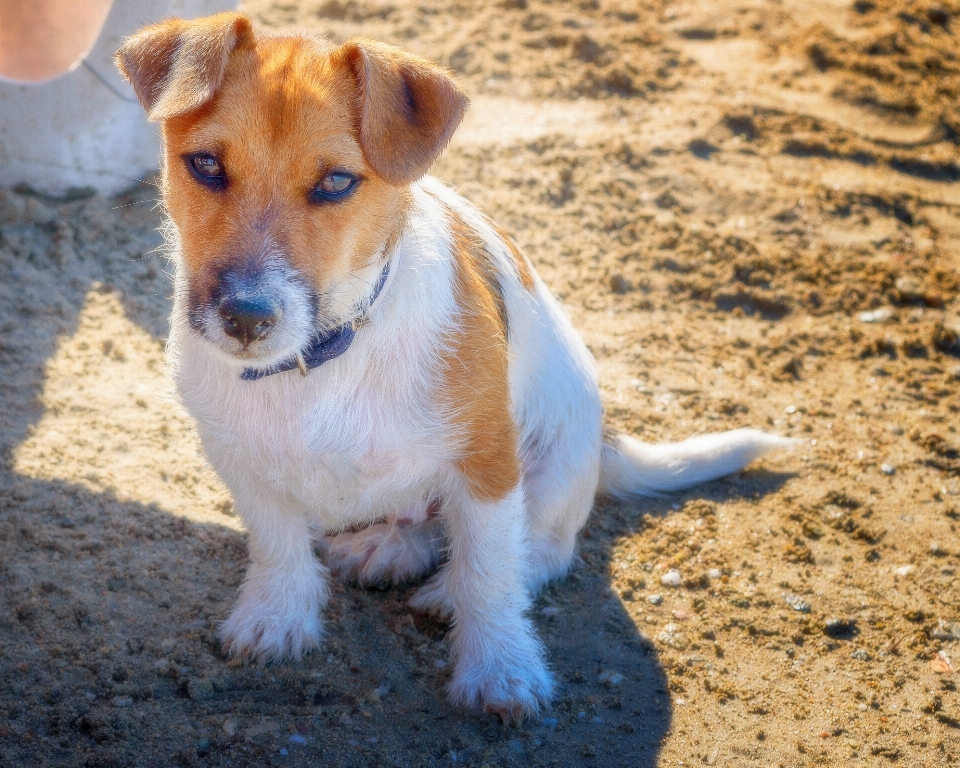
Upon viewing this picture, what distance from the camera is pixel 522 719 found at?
3.61 meters

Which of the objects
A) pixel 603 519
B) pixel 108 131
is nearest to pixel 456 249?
pixel 603 519

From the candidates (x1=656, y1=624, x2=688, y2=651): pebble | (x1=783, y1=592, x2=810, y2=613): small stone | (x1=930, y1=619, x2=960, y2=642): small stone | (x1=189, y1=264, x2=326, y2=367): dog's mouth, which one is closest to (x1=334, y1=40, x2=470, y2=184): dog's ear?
(x1=189, y1=264, x2=326, y2=367): dog's mouth

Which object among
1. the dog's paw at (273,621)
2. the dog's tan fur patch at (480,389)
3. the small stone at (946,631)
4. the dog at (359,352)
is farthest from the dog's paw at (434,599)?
the small stone at (946,631)

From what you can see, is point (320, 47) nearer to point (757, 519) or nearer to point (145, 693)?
point (145, 693)

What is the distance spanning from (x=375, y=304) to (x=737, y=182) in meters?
A: 4.57

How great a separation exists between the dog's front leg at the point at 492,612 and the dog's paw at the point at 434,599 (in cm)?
13

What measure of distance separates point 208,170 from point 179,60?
1.17 feet

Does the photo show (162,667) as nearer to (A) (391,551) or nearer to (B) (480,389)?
(A) (391,551)

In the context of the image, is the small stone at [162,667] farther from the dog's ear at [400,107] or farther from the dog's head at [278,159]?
the dog's ear at [400,107]

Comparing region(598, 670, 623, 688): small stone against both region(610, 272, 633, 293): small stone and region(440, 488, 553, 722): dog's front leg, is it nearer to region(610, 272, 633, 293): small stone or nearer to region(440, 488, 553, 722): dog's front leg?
region(440, 488, 553, 722): dog's front leg

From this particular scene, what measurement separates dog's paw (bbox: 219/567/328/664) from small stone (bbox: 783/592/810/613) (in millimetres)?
2057

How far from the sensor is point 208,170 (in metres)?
2.84

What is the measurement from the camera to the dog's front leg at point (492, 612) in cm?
360

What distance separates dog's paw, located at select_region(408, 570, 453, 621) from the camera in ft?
13.0
